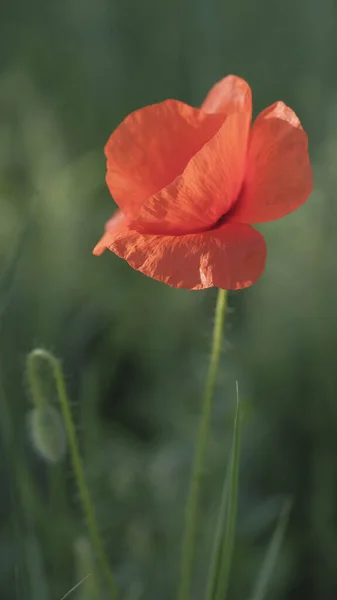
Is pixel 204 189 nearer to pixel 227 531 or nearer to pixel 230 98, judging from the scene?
pixel 230 98

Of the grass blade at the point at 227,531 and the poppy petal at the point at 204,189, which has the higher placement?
the poppy petal at the point at 204,189

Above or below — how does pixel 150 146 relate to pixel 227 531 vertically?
above

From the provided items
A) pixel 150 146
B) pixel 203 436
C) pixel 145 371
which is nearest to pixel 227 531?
pixel 203 436

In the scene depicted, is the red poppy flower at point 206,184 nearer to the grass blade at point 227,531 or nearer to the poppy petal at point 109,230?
the poppy petal at point 109,230

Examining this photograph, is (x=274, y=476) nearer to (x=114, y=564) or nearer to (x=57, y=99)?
(x=114, y=564)

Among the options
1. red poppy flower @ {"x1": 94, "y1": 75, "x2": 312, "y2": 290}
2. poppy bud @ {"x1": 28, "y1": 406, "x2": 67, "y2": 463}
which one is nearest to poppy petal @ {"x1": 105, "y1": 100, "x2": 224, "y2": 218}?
red poppy flower @ {"x1": 94, "y1": 75, "x2": 312, "y2": 290}

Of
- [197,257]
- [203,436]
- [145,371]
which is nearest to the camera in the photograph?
[197,257]

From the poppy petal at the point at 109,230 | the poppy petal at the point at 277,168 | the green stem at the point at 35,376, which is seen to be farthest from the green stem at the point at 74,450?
the poppy petal at the point at 277,168

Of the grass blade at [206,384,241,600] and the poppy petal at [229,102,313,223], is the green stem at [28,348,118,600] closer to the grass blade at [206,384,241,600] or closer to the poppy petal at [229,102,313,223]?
the grass blade at [206,384,241,600]
